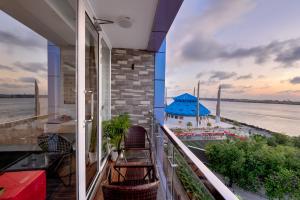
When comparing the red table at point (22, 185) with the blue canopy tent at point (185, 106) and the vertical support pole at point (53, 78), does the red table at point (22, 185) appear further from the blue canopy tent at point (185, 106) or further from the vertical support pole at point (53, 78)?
the blue canopy tent at point (185, 106)

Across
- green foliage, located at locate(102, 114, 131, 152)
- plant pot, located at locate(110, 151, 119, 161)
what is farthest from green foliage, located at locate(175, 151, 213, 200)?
plant pot, located at locate(110, 151, 119, 161)

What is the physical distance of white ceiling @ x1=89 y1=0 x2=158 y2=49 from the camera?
81.5 inches

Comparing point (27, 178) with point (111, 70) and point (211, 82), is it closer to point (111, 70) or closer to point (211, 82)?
point (111, 70)

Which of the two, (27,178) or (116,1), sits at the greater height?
(116,1)

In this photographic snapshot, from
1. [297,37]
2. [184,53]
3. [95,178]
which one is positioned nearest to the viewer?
[95,178]

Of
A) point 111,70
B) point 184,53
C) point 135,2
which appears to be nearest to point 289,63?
point 184,53

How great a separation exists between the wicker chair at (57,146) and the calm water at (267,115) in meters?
6.52

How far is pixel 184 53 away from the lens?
9.98m

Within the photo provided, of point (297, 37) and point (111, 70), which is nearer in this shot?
point (111, 70)

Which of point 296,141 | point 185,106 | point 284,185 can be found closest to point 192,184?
point 296,141

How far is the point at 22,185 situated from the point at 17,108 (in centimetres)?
158

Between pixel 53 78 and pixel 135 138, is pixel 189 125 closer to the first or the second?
pixel 135 138

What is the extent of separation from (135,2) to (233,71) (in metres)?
10.3

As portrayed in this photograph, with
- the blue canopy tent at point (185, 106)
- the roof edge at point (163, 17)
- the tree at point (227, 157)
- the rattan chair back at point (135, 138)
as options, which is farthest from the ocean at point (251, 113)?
the roof edge at point (163, 17)
